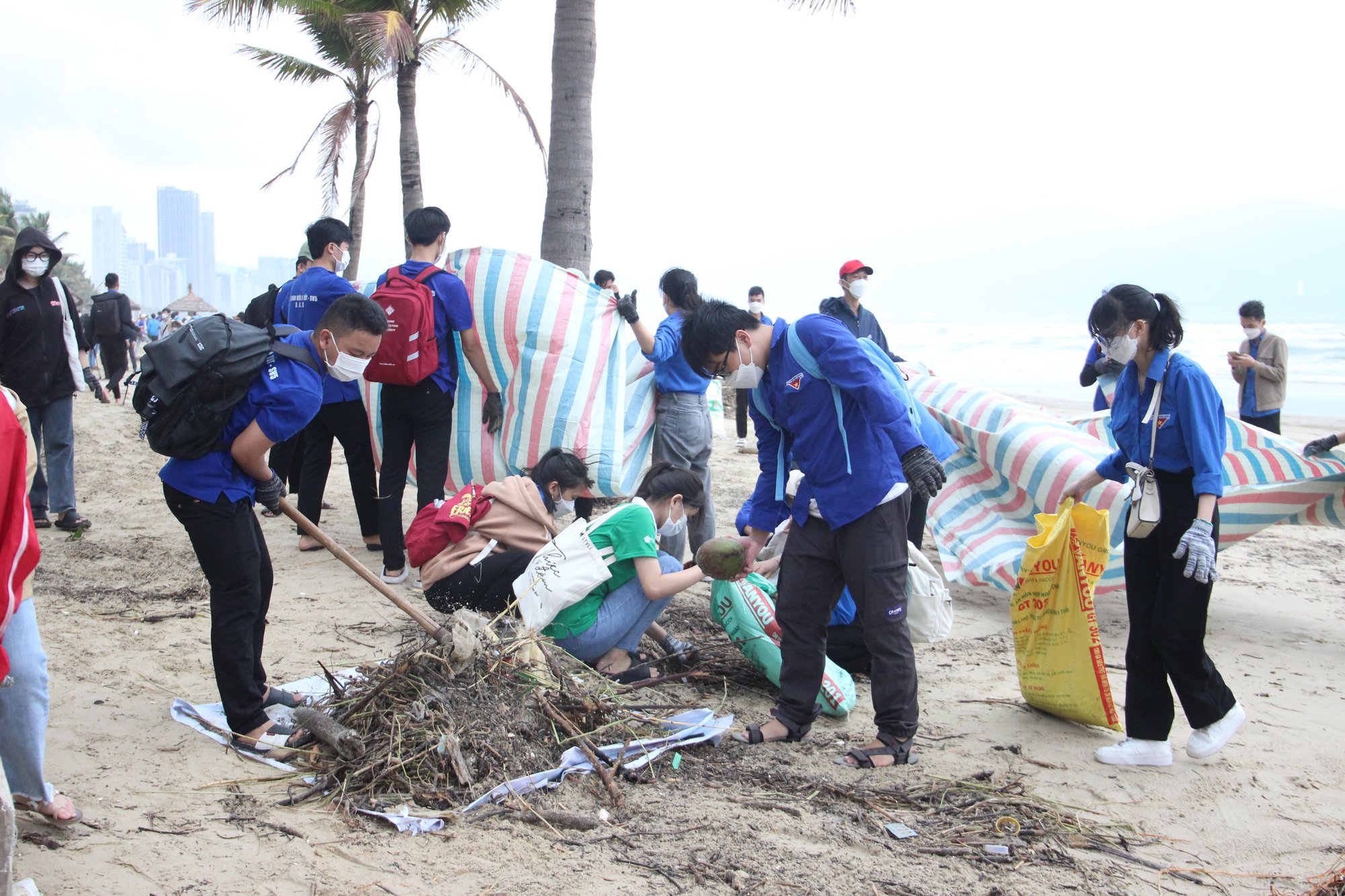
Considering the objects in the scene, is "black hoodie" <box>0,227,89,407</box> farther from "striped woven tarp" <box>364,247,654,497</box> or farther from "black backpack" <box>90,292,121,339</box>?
"black backpack" <box>90,292,121,339</box>

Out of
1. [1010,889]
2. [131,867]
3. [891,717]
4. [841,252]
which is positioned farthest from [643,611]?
[841,252]

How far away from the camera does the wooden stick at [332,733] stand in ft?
9.46

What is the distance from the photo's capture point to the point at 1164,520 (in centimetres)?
335

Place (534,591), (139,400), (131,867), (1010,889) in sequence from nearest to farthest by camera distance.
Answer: (131,867) → (1010,889) → (139,400) → (534,591)

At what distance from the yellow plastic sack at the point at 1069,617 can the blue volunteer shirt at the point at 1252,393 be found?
5.44 m

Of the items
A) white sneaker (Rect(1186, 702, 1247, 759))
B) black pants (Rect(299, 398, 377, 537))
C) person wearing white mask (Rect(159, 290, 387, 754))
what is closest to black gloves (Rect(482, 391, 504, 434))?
black pants (Rect(299, 398, 377, 537))

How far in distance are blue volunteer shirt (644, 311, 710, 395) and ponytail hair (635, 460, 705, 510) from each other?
125 centimetres

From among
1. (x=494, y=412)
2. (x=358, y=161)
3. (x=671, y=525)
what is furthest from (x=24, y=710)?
(x=358, y=161)

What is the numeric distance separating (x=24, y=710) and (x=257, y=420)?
3.18ft

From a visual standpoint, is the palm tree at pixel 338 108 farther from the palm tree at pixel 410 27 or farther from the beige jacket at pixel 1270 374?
the beige jacket at pixel 1270 374

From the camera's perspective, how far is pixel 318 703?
3.21 metres

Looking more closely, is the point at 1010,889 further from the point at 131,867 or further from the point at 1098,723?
the point at 131,867

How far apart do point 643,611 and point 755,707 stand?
0.63m

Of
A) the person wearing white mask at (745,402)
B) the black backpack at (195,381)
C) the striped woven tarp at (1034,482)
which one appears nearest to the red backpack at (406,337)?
the black backpack at (195,381)
